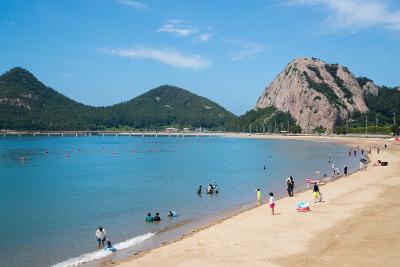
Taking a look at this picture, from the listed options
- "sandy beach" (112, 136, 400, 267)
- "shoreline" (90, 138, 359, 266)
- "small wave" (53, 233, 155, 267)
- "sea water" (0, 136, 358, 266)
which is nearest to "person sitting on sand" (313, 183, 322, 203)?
"sandy beach" (112, 136, 400, 267)

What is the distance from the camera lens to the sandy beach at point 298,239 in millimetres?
19375

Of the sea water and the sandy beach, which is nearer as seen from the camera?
the sandy beach

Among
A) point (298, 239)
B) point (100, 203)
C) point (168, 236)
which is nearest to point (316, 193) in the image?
point (298, 239)

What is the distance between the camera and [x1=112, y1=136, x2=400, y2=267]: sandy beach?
19375mm

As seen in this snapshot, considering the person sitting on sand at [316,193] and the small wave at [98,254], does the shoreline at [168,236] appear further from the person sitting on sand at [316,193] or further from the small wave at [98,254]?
the person sitting on sand at [316,193]

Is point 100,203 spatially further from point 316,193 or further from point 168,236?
point 316,193

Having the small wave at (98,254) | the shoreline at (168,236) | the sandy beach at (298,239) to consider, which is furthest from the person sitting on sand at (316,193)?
the small wave at (98,254)

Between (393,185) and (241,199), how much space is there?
14098mm

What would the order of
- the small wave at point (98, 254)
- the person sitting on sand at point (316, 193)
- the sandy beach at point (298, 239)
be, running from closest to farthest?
the sandy beach at point (298, 239) → the small wave at point (98, 254) → the person sitting on sand at point (316, 193)

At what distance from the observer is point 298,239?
22.9 metres

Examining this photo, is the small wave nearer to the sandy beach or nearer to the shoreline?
the shoreline

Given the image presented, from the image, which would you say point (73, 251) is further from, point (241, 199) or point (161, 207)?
point (241, 199)

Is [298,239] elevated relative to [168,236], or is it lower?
elevated

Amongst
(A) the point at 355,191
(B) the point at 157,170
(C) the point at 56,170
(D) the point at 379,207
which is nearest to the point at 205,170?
(B) the point at 157,170
